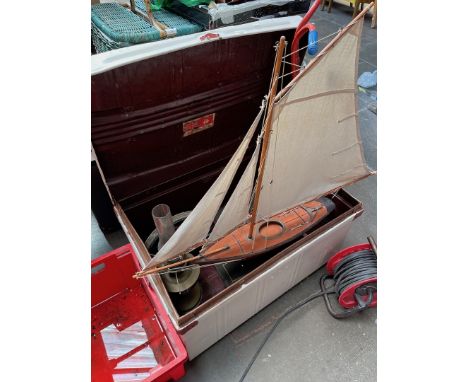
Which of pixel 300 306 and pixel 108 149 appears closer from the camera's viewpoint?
pixel 108 149

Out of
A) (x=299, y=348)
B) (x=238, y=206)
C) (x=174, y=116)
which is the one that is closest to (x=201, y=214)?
(x=238, y=206)

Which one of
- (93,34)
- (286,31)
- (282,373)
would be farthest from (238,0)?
(282,373)

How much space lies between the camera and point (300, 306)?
84.4 inches

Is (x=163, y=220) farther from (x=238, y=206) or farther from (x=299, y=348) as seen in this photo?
(x=299, y=348)

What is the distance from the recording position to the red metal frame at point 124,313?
182 cm

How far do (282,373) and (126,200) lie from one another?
57.7 inches

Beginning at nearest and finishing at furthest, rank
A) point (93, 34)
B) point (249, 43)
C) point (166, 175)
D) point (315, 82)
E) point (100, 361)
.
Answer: point (315, 82)
point (100, 361)
point (249, 43)
point (93, 34)
point (166, 175)

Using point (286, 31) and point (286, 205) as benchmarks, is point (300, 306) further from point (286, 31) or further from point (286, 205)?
point (286, 31)

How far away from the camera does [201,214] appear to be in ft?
5.01

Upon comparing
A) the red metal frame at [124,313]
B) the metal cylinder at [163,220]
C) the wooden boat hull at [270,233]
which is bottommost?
the red metal frame at [124,313]

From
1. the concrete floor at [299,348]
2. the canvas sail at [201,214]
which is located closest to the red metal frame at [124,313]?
the concrete floor at [299,348]

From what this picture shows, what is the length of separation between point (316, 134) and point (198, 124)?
0.85m

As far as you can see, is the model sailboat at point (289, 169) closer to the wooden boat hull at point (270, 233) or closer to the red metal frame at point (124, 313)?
the wooden boat hull at point (270, 233)

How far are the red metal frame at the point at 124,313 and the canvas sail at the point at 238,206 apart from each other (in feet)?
1.73
